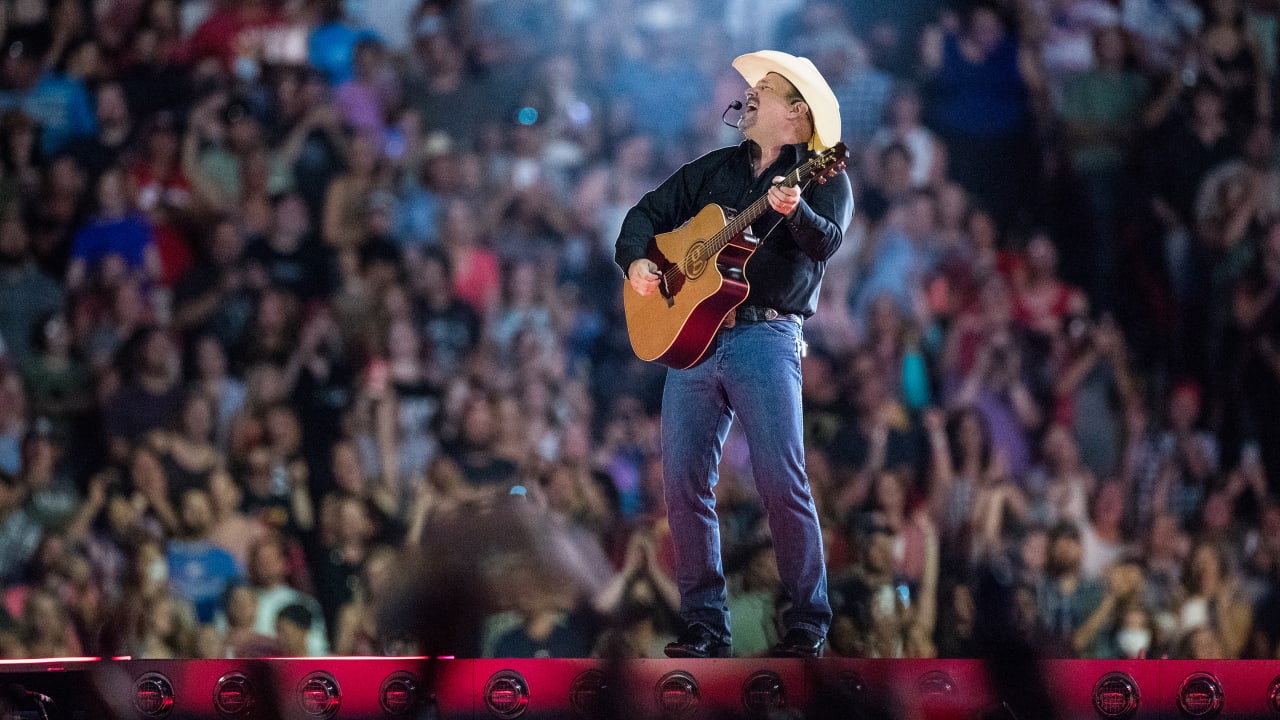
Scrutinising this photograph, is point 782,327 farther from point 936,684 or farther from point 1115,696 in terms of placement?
point 1115,696

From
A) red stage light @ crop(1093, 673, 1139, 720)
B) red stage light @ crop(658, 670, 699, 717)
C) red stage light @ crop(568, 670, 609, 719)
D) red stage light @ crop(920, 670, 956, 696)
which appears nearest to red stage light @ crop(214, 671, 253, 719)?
red stage light @ crop(568, 670, 609, 719)

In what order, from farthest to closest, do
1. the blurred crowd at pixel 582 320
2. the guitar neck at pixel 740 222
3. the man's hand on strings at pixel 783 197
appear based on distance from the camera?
the blurred crowd at pixel 582 320, the guitar neck at pixel 740 222, the man's hand on strings at pixel 783 197

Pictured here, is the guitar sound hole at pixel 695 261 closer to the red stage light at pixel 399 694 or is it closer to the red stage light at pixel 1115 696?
the red stage light at pixel 399 694

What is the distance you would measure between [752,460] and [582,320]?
385 centimetres

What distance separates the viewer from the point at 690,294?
408cm

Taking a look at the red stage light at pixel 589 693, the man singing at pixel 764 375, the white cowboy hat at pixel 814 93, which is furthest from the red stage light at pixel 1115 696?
the white cowboy hat at pixel 814 93

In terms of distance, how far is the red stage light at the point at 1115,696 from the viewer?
3605mm

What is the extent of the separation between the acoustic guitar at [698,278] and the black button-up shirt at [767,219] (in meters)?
0.07

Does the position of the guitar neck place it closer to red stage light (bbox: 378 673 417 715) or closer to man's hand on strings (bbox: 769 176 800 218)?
man's hand on strings (bbox: 769 176 800 218)

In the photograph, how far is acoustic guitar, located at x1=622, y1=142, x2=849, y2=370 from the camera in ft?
13.0

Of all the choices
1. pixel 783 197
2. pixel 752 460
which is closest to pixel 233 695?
pixel 752 460

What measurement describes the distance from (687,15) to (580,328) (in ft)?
7.53

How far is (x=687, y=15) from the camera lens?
29.3ft

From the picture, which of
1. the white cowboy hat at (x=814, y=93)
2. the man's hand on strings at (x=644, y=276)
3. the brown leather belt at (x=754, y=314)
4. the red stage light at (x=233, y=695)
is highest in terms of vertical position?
the white cowboy hat at (x=814, y=93)
